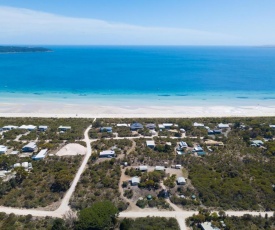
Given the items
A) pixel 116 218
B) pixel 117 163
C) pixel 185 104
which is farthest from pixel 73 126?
pixel 185 104

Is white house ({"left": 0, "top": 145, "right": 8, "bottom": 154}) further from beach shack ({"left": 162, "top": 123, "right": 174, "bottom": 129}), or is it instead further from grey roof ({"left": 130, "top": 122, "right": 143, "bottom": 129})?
beach shack ({"left": 162, "top": 123, "right": 174, "bottom": 129})

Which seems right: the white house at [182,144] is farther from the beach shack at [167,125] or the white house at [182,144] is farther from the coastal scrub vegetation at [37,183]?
the coastal scrub vegetation at [37,183]

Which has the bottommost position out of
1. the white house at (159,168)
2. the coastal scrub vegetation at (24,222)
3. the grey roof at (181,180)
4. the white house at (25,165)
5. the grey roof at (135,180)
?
the coastal scrub vegetation at (24,222)

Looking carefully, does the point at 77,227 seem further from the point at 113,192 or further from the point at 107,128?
the point at 107,128

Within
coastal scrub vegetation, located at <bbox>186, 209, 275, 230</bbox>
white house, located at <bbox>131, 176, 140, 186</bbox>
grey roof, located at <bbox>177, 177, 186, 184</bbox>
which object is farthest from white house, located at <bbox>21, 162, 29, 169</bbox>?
coastal scrub vegetation, located at <bbox>186, 209, 275, 230</bbox>

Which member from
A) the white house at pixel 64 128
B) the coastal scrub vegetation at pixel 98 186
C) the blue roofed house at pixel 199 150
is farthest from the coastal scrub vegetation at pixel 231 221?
the white house at pixel 64 128
